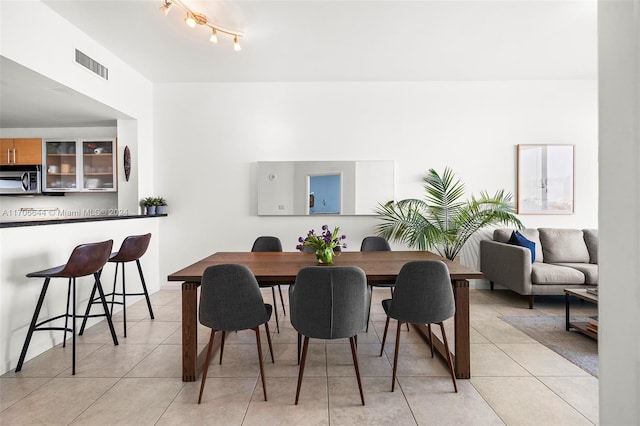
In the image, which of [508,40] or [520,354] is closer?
[520,354]

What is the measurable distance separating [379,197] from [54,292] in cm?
368

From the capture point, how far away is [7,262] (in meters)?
2.31

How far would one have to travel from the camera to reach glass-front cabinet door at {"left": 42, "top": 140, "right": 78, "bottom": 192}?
4.52 m

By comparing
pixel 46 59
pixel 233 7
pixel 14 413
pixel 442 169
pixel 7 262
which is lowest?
pixel 14 413

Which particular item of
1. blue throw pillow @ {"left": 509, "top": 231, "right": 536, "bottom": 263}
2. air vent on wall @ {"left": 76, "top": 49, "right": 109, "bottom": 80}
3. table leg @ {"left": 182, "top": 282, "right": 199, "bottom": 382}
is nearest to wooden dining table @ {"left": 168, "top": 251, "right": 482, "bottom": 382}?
table leg @ {"left": 182, "top": 282, "right": 199, "bottom": 382}

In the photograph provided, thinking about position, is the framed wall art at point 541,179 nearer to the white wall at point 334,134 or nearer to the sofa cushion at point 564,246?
the white wall at point 334,134

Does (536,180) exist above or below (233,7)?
below

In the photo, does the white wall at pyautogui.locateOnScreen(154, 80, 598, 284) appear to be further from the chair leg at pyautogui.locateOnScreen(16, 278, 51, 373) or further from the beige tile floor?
the chair leg at pyautogui.locateOnScreen(16, 278, 51, 373)

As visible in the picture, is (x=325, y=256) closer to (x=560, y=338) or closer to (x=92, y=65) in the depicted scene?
(x=560, y=338)

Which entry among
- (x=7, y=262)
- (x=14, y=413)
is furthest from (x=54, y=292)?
(x=14, y=413)

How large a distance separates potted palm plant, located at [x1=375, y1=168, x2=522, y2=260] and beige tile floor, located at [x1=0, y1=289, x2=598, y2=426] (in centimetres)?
145

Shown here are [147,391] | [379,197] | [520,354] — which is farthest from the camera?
[379,197]

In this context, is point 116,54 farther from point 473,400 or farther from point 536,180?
point 536,180

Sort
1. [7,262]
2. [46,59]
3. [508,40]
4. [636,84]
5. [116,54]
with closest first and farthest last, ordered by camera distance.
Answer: [636,84] < [7,262] < [46,59] < [508,40] < [116,54]
